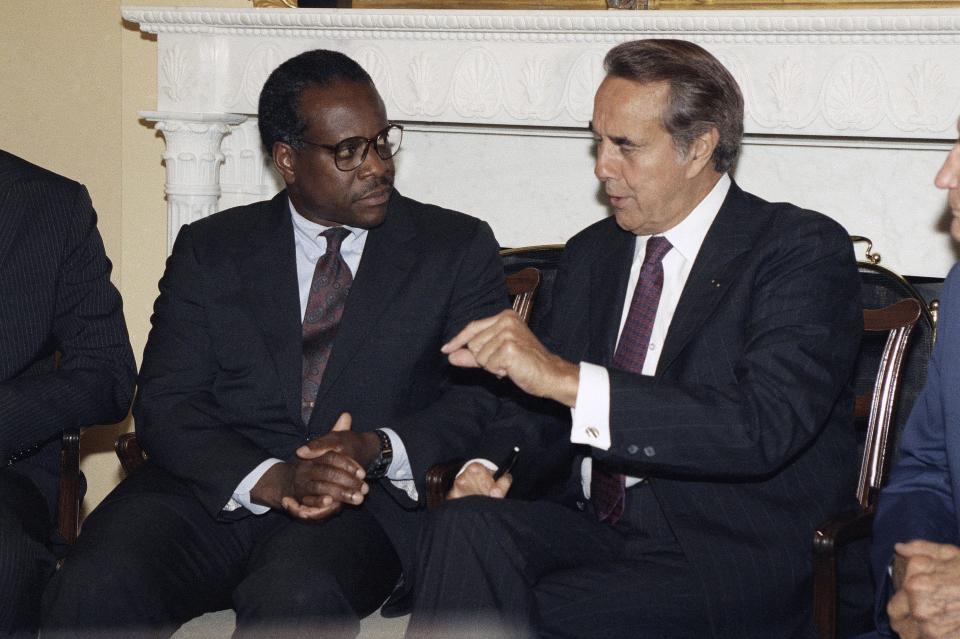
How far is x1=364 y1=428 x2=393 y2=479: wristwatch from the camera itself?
2.43 meters

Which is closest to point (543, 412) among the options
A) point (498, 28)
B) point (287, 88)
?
point (287, 88)

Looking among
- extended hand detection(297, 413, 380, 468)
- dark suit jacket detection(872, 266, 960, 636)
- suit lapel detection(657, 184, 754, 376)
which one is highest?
suit lapel detection(657, 184, 754, 376)

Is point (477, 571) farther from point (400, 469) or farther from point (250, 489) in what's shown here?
point (250, 489)

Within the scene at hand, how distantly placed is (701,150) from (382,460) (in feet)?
3.06

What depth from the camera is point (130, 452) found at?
2.62m

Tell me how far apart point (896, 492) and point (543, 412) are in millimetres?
765

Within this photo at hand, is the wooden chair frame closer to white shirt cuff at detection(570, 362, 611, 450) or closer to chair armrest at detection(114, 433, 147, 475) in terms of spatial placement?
white shirt cuff at detection(570, 362, 611, 450)

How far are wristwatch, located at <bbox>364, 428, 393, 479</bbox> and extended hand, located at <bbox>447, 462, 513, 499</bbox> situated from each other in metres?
0.17

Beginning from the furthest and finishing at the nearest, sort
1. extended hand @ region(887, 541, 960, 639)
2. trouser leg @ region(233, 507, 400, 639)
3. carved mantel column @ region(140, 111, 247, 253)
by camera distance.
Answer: carved mantel column @ region(140, 111, 247, 253)
trouser leg @ region(233, 507, 400, 639)
extended hand @ region(887, 541, 960, 639)

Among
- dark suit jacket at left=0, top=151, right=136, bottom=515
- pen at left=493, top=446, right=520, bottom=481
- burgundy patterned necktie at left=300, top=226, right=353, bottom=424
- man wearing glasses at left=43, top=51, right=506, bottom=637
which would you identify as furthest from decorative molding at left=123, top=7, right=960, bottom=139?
pen at left=493, top=446, right=520, bottom=481

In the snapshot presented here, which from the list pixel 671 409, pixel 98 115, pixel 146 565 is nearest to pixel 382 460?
pixel 146 565

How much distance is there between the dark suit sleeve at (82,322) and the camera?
2.57 metres

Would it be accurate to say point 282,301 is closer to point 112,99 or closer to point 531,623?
point 531,623

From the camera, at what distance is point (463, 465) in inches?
98.3
